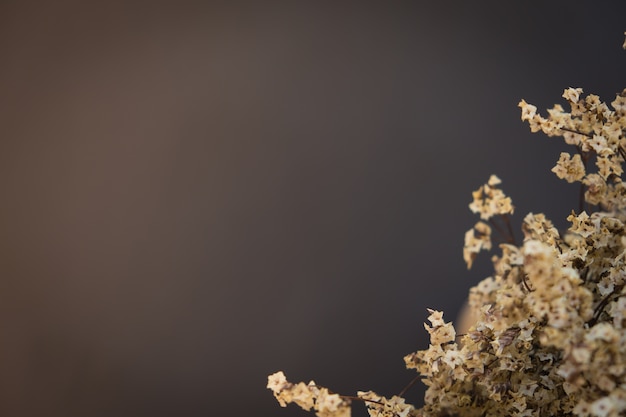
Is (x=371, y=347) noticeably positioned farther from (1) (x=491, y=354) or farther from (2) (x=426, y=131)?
(1) (x=491, y=354)

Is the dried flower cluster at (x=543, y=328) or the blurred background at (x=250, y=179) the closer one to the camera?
the dried flower cluster at (x=543, y=328)

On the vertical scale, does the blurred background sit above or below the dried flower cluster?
above

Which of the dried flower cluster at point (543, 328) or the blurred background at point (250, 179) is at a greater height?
the blurred background at point (250, 179)

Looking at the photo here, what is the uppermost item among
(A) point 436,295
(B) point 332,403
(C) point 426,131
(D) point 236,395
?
(C) point 426,131

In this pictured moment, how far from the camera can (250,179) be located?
7.05 ft

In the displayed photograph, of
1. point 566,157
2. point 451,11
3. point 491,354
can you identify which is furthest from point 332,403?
point 451,11

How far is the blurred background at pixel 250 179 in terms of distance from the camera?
6.52 feet

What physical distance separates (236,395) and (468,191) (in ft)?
3.76

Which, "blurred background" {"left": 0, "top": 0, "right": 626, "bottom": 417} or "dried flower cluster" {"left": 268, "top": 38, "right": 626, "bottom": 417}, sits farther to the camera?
"blurred background" {"left": 0, "top": 0, "right": 626, "bottom": 417}

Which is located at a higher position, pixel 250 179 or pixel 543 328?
pixel 250 179

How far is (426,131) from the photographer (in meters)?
2.29

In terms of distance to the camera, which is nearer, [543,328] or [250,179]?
[543,328]

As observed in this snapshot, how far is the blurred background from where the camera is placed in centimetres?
199

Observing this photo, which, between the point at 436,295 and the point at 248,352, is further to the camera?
the point at 436,295
